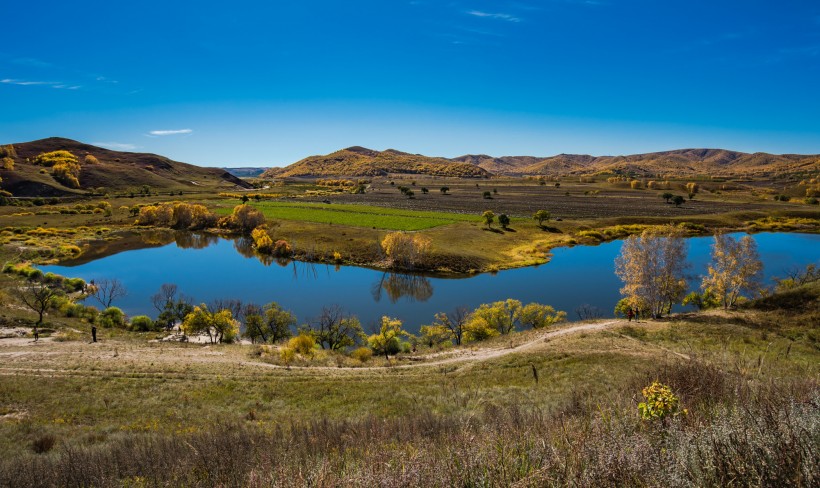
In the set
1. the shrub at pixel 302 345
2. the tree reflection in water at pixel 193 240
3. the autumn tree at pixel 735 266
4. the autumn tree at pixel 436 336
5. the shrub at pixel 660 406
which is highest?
the shrub at pixel 660 406

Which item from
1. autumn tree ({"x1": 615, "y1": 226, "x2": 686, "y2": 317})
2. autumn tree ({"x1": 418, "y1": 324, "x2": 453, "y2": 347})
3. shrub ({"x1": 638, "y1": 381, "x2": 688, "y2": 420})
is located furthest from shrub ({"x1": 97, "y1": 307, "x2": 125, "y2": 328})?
autumn tree ({"x1": 615, "y1": 226, "x2": 686, "y2": 317})

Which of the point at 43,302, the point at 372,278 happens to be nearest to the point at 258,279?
the point at 372,278

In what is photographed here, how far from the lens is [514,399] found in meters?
16.0

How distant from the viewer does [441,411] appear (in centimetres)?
1500

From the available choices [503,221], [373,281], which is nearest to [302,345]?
[373,281]

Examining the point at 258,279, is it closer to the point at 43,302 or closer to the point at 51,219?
the point at 43,302

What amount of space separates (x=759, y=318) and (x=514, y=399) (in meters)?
22.2

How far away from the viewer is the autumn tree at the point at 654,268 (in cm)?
3103

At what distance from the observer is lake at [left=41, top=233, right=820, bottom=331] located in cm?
4825

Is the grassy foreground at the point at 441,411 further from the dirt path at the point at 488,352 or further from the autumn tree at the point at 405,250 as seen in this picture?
the autumn tree at the point at 405,250

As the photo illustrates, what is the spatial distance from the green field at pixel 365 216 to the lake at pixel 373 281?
2346 centimetres

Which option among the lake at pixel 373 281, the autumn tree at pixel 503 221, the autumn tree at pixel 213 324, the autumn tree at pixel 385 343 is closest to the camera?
the autumn tree at pixel 385 343

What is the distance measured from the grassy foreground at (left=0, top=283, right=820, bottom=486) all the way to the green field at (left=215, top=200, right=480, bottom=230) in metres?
58.0

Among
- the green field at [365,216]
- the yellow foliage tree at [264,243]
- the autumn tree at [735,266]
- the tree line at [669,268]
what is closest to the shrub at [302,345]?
the tree line at [669,268]
